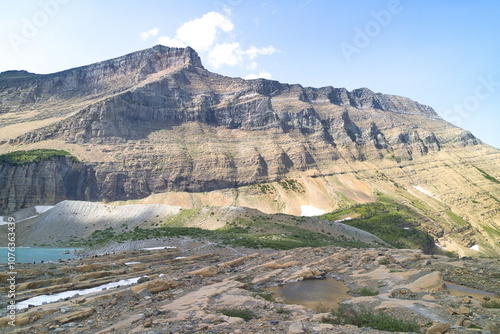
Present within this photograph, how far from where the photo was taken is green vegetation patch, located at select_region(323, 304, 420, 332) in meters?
11.3

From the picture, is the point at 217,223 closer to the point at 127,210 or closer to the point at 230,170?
the point at 127,210

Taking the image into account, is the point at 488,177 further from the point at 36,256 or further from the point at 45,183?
the point at 45,183

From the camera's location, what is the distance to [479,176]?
152000 millimetres

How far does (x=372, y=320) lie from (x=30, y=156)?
425ft

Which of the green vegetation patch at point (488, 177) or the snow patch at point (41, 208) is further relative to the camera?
the green vegetation patch at point (488, 177)

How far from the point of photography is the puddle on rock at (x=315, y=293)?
17.1m

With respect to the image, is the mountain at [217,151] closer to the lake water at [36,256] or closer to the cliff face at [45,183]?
the cliff face at [45,183]

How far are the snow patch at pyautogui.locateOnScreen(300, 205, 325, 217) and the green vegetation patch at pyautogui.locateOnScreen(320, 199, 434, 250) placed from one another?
19.8 ft

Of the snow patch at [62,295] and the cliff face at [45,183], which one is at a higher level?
the cliff face at [45,183]

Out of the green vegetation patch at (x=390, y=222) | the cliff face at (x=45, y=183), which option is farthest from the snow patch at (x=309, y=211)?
the cliff face at (x=45, y=183)

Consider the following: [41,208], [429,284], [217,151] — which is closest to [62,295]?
[429,284]

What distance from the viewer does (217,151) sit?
468 feet

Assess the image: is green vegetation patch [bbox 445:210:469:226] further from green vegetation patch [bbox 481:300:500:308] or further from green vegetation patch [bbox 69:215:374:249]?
green vegetation patch [bbox 481:300:500:308]

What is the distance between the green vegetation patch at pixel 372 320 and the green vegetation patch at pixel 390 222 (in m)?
64.8
